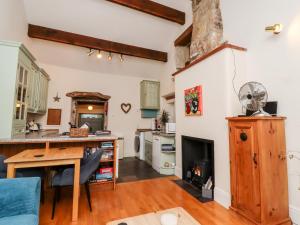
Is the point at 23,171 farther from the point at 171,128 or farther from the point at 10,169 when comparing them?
the point at 171,128

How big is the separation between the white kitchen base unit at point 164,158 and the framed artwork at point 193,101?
96cm

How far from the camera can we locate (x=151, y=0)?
146 inches

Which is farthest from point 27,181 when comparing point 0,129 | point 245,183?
point 245,183

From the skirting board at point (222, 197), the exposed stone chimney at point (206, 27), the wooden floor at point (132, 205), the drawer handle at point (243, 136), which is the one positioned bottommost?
the wooden floor at point (132, 205)

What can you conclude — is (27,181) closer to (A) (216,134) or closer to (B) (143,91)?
(A) (216,134)

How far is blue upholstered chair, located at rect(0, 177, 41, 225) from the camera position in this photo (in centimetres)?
138

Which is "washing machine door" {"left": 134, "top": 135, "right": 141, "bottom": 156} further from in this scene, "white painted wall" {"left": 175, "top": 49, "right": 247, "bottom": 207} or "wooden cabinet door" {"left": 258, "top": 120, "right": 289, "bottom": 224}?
"wooden cabinet door" {"left": 258, "top": 120, "right": 289, "bottom": 224}

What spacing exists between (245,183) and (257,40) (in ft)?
6.49

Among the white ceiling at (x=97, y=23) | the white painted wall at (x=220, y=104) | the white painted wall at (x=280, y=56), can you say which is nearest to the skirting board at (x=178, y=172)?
the white painted wall at (x=220, y=104)

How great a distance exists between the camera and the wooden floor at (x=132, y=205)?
6.61ft

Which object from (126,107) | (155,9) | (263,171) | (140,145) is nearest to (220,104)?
(263,171)

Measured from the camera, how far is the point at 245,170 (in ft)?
6.59

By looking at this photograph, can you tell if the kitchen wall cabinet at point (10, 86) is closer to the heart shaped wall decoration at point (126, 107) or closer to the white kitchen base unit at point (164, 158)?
the white kitchen base unit at point (164, 158)

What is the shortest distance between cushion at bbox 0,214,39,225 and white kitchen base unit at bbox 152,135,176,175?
2.70 metres
